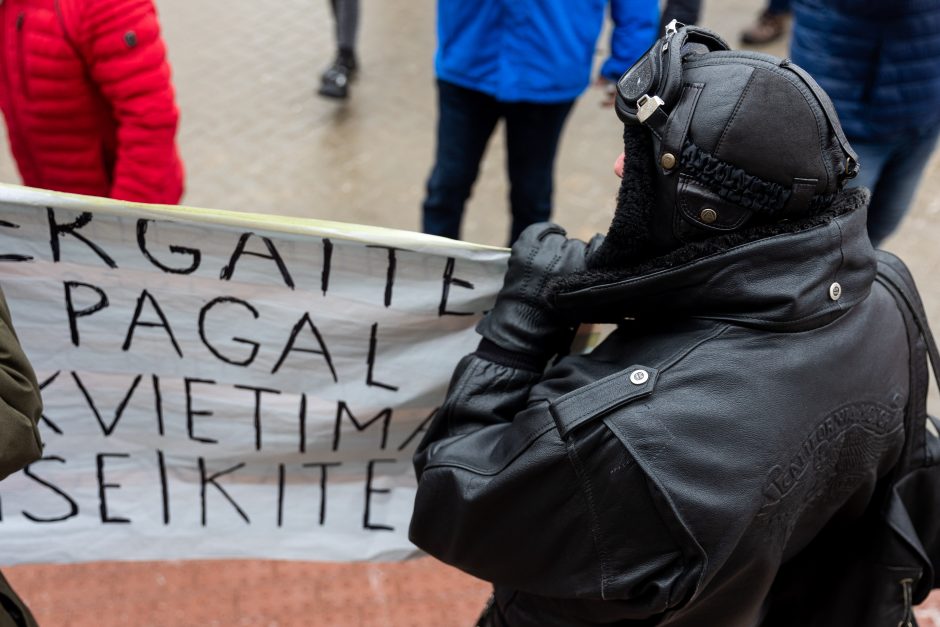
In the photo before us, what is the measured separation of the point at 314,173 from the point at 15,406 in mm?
3293

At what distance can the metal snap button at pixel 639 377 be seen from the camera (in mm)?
1481

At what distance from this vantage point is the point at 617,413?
148 cm

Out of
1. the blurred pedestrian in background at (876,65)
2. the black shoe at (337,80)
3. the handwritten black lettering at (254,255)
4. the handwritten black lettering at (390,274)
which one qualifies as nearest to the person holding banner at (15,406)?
the handwritten black lettering at (254,255)

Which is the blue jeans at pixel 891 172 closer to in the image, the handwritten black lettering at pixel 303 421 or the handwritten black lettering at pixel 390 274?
the handwritten black lettering at pixel 390 274

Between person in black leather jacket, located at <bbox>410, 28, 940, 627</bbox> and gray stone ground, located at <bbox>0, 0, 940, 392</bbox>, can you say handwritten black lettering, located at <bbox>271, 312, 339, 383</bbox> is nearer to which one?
person in black leather jacket, located at <bbox>410, 28, 940, 627</bbox>

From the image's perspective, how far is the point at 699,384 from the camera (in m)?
1.46

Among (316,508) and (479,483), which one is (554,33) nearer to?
(316,508)

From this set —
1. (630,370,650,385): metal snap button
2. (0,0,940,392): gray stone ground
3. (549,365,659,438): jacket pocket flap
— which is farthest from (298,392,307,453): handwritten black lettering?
(0,0,940,392): gray stone ground

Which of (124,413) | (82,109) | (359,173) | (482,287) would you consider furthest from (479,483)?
(359,173)

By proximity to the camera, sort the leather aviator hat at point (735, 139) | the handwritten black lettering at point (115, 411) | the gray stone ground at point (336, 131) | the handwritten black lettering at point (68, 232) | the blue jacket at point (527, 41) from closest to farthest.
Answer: the leather aviator hat at point (735, 139)
the handwritten black lettering at point (68, 232)
the handwritten black lettering at point (115, 411)
the blue jacket at point (527, 41)
the gray stone ground at point (336, 131)

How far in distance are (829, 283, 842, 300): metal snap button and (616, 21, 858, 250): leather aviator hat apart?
0.12 metres

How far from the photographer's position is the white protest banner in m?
2.11

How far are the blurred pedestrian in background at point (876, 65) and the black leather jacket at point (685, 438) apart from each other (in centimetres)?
125

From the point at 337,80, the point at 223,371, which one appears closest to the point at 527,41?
the point at 223,371
